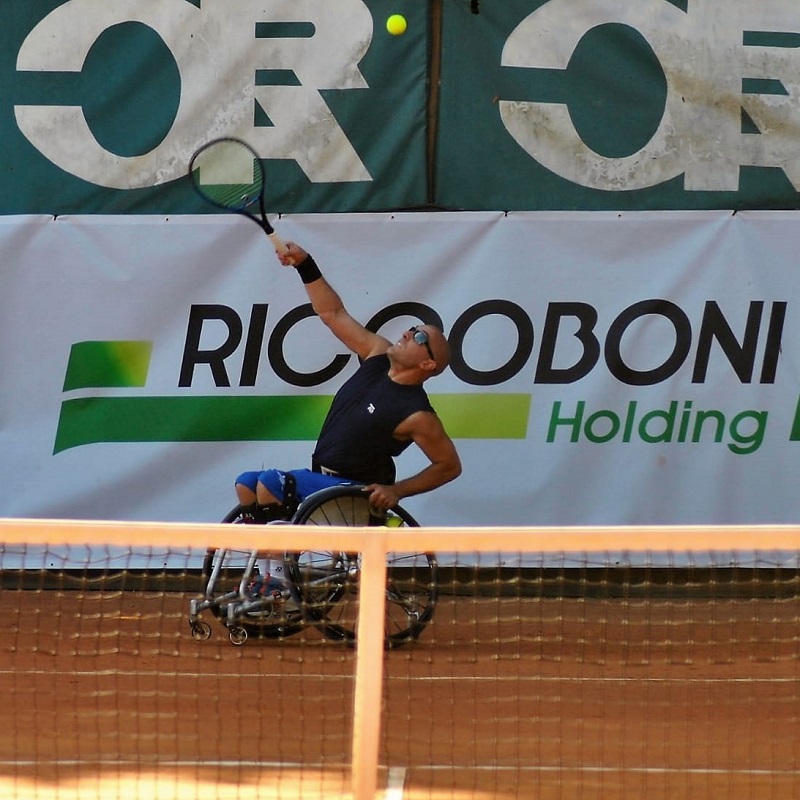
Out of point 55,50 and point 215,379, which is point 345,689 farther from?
point 55,50

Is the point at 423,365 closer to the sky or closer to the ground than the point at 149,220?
closer to the ground

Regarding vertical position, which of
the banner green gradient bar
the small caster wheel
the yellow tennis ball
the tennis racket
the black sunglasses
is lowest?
the small caster wheel

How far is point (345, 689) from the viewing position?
4.85 m

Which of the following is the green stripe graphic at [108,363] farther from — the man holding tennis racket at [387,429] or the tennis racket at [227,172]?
the man holding tennis racket at [387,429]

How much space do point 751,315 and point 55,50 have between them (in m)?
3.42

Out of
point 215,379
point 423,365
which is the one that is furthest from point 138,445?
point 423,365

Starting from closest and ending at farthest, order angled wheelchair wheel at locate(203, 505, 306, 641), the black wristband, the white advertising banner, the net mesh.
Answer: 1. the net mesh
2. angled wheelchair wheel at locate(203, 505, 306, 641)
3. the black wristband
4. the white advertising banner

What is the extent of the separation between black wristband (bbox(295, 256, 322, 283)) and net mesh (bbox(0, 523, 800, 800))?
1.29m

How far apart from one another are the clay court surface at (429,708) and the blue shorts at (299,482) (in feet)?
1.96

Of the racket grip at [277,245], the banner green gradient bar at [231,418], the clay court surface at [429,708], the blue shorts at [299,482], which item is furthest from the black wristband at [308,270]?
the clay court surface at [429,708]

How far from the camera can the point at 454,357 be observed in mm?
6422

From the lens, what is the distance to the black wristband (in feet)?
19.0

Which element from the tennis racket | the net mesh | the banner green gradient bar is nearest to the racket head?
the tennis racket

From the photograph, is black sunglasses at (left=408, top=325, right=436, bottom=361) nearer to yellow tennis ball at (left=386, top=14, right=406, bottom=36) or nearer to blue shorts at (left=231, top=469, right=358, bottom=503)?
blue shorts at (left=231, top=469, right=358, bottom=503)
